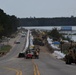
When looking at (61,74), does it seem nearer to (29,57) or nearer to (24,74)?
(24,74)

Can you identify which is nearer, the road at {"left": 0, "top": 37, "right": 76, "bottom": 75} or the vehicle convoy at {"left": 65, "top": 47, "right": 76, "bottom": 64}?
the road at {"left": 0, "top": 37, "right": 76, "bottom": 75}

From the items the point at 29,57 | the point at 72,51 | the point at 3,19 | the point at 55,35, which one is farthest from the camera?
the point at 55,35

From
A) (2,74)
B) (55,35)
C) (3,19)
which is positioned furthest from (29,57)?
(55,35)

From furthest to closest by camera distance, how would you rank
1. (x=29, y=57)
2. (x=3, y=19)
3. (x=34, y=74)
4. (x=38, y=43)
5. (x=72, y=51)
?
(x=3, y=19) < (x=38, y=43) < (x=29, y=57) < (x=72, y=51) < (x=34, y=74)

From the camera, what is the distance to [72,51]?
41.5 metres

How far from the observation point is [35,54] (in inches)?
3140

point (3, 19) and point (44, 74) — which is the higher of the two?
point (3, 19)

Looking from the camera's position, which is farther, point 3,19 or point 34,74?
point 3,19

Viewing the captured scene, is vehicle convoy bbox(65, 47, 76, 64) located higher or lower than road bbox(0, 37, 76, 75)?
higher

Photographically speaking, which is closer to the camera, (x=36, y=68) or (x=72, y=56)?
(x=36, y=68)

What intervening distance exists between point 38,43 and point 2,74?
5185 inches

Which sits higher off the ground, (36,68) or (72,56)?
(72,56)

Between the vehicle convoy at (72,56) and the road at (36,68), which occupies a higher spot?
the vehicle convoy at (72,56)

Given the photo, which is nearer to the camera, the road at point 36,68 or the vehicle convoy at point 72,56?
the road at point 36,68
